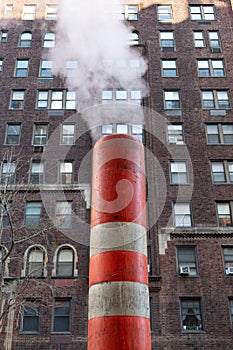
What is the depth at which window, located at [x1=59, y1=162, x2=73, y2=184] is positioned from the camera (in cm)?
2422

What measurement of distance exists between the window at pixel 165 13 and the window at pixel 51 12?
26.1 ft

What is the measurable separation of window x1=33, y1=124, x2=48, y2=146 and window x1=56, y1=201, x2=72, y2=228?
14.2 ft

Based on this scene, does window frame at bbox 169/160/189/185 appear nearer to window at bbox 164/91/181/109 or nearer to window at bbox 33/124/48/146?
window at bbox 164/91/181/109

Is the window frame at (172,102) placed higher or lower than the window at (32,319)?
higher

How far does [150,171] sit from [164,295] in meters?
7.39

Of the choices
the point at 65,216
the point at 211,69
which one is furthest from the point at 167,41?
the point at 65,216

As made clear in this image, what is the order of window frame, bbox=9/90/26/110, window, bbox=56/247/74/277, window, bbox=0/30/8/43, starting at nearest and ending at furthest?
window, bbox=56/247/74/277 < window frame, bbox=9/90/26/110 < window, bbox=0/30/8/43

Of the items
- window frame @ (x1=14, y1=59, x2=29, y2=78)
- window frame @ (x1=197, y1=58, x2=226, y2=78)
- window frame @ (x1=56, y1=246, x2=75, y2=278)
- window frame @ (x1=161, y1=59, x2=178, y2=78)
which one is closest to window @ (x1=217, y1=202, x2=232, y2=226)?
window frame @ (x1=56, y1=246, x2=75, y2=278)

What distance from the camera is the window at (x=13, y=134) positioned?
83.4 ft

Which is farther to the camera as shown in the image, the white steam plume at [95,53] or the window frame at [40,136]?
the white steam plume at [95,53]

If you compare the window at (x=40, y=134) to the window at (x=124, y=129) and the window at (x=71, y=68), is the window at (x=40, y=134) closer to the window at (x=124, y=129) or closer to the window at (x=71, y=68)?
A: the window at (x=124, y=129)

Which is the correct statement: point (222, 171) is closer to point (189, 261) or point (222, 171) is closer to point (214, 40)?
point (189, 261)

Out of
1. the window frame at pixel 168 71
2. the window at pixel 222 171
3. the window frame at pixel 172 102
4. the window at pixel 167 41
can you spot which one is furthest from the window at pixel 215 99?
the window at pixel 167 41

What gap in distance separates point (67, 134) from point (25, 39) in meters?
8.97
